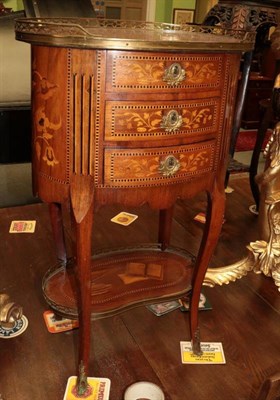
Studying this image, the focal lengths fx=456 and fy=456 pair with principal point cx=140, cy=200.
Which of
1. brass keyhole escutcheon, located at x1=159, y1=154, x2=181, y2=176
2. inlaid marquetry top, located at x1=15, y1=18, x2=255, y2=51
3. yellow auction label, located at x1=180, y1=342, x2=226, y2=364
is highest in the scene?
inlaid marquetry top, located at x1=15, y1=18, x2=255, y2=51

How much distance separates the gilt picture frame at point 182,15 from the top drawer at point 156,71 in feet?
20.2

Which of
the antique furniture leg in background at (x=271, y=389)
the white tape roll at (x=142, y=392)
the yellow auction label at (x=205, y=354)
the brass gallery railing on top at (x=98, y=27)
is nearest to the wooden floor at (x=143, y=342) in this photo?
the yellow auction label at (x=205, y=354)

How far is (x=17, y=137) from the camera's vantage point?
2459 millimetres

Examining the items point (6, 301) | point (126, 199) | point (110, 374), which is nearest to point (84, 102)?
point (126, 199)

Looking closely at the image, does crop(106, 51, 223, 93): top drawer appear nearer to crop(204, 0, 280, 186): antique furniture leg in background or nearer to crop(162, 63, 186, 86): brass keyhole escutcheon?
crop(162, 63, 186, 86): brass keyhole escutcheon

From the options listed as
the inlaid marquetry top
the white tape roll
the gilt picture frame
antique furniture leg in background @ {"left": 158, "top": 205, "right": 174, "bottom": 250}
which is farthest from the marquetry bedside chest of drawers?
the gilt picture frame

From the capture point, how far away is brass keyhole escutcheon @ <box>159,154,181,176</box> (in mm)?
1186

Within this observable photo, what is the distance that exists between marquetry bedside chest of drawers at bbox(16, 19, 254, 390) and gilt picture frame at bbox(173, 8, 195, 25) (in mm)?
5962

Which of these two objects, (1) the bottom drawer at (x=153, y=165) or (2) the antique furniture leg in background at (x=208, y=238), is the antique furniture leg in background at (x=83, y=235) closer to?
(1) the bottom drawer at (x=153, y=165)

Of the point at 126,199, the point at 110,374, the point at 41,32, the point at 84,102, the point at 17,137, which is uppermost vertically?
the point at 41,32

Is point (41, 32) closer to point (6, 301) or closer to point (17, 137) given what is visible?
point (6, 301)

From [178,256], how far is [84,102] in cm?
90

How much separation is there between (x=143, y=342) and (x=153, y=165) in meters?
0.70

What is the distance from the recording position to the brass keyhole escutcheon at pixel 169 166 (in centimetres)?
119
